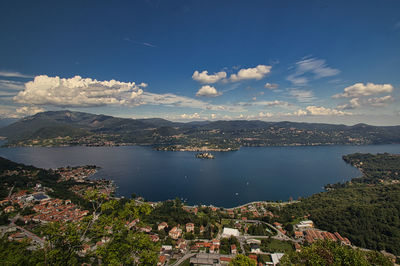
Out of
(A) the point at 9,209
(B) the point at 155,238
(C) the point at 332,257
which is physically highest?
(C) the point at 332,257

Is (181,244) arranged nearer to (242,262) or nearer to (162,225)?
(162,225)

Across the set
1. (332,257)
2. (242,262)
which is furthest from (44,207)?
(332,257)

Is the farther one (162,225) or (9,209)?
(9,209)

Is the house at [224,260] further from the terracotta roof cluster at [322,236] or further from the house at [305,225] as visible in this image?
the house at [305,225]

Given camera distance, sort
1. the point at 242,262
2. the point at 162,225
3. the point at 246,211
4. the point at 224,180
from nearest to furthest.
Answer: the point at 242,262, the point at 162,225, the point at 246,211, the point at 224,180

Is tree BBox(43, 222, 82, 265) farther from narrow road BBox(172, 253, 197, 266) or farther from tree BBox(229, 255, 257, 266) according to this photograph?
narrow road BBox(172, 253, 197, 266)

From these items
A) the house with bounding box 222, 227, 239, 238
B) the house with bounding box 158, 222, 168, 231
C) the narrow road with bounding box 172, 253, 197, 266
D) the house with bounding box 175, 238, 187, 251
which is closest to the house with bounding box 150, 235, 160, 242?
the house with bounding box 158, 222, 168, 231

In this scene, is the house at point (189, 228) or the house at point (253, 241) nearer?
the house at point (253, 241)

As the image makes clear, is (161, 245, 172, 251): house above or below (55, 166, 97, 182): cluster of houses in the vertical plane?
above

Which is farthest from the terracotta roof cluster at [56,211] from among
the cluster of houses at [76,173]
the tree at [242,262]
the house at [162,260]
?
the tree at [242,262]
